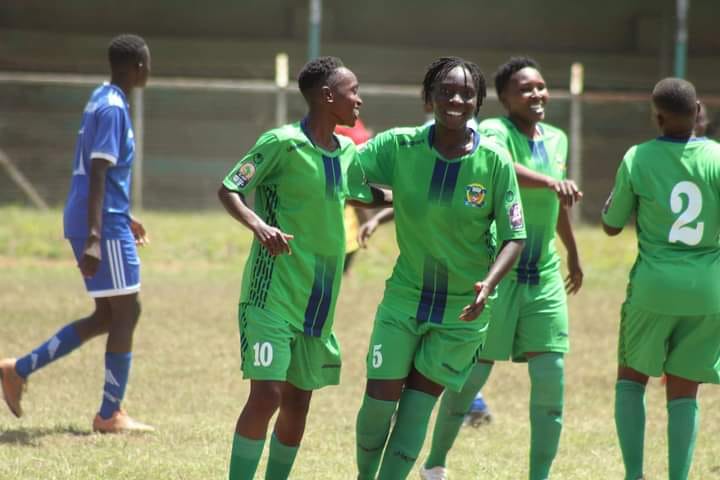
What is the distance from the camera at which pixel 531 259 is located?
632 centimetres

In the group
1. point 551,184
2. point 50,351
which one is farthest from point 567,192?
point 50,351

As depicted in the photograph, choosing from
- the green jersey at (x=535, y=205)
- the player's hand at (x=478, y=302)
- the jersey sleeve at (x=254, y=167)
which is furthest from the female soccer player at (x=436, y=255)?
the green jersey at (x=535, y=205)

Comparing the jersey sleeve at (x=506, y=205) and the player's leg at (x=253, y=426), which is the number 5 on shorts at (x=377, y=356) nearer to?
the player's leg at (x=253, y=426)

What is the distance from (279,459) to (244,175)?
1.29 metres

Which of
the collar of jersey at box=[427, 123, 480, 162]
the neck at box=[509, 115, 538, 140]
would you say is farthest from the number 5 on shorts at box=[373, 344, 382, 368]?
the neck at box=[509, 115, 538, 140]

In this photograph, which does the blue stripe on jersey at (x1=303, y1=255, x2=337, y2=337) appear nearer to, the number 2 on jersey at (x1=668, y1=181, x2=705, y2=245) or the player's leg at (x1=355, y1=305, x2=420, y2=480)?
the player's leg at (x1=355, y1=305, x2=420, y2=480)

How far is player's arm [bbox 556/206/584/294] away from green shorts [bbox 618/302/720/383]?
818 millimetres

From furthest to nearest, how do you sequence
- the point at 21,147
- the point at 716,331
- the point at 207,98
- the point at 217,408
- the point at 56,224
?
the point at 207,98, the point at 21,147, the point at 56,224, the point at 217,408, the point at 716,331

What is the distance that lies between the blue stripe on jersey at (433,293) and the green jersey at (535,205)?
1.06 m

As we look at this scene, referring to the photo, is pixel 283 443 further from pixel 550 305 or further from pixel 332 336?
pixel 550 305

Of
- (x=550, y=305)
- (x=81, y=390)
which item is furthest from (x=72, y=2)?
(x=550, y=305)

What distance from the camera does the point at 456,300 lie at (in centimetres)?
534

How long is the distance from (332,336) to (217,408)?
2.94 metres

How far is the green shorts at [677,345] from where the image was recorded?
5.90m
